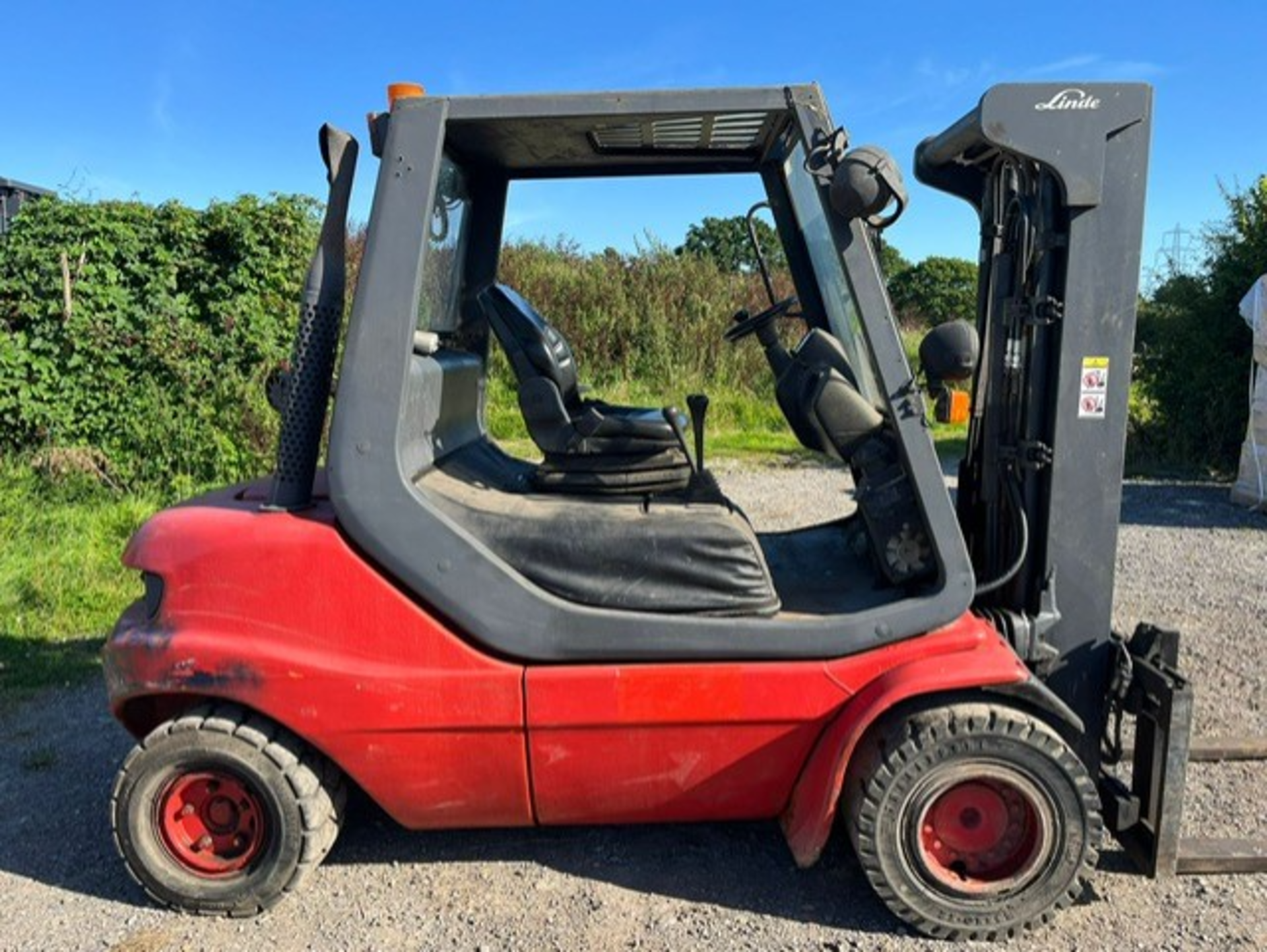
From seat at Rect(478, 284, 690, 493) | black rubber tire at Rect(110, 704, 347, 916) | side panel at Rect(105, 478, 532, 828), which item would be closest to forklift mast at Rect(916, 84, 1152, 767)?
seat at Rect(478, 284, 690, 493)

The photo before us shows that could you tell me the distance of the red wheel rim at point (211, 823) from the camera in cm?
311

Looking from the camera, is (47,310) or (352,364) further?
(47,310)

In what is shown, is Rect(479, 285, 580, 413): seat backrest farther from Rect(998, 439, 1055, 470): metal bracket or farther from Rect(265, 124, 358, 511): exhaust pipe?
Rect(998, 439, 1055, 470): metal bracket

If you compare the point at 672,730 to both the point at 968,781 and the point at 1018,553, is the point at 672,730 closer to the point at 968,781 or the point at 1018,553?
the point at 968,781

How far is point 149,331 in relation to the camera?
8625mm

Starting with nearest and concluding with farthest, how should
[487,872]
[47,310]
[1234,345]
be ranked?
[487,872] → [47,310] → [1234,345]

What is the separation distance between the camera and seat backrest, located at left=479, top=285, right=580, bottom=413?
318 cm

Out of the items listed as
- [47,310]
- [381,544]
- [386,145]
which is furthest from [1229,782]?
[47,310]

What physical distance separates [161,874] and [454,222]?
2.42 metres

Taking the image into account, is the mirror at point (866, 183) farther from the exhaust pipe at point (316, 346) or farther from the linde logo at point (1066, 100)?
the exhaust pipe at point (316, 346)

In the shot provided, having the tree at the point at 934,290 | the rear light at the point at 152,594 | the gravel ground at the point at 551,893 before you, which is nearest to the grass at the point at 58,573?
the gravel ground at the point at 551,893

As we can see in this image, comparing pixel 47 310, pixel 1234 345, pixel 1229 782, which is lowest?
pixel 1229 782

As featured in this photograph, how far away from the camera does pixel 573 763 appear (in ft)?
9.70

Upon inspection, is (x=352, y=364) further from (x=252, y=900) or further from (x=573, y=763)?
(x=252, y=900)
